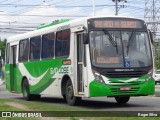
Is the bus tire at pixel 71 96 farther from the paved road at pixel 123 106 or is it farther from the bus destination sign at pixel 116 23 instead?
the bus destination sign at pixel 116 23

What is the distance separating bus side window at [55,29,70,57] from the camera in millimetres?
18334

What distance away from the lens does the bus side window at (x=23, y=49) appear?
74.9ft

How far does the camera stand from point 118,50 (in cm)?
1689

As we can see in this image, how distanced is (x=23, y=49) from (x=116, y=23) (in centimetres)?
713

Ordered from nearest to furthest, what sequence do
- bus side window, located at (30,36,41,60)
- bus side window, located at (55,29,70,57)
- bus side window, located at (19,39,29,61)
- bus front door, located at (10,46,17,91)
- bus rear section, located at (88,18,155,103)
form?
bus rear section, located at (88,18,155,103)
bus side window, located at (55,29,70,57)
bus side window, located at (30,36,41,60)
bus side window, located at (19,39,29,61)
bus front door, located at (10,46,17,91)

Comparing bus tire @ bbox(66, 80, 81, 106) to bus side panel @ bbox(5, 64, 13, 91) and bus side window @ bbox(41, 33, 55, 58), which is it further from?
bus side panel @ bbox(5, 64, 13, 91)

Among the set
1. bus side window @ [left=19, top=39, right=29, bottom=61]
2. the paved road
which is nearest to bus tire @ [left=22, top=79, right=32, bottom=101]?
bus side window @ [left=19, top=39, right=29, bottom=61]

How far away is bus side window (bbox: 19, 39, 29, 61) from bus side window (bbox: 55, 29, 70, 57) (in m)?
3.84

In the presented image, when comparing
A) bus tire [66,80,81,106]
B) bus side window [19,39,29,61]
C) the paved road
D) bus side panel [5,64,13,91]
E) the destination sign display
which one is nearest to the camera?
the paved road

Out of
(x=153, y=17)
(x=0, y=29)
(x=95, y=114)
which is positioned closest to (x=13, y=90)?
(x=95, y=114)

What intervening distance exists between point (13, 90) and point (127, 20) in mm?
9479

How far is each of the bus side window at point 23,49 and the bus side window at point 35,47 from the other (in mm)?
612

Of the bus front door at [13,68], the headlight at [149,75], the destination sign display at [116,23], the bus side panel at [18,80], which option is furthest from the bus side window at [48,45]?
the headlight at [149,75]

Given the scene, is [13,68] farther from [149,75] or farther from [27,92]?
[149,75]
